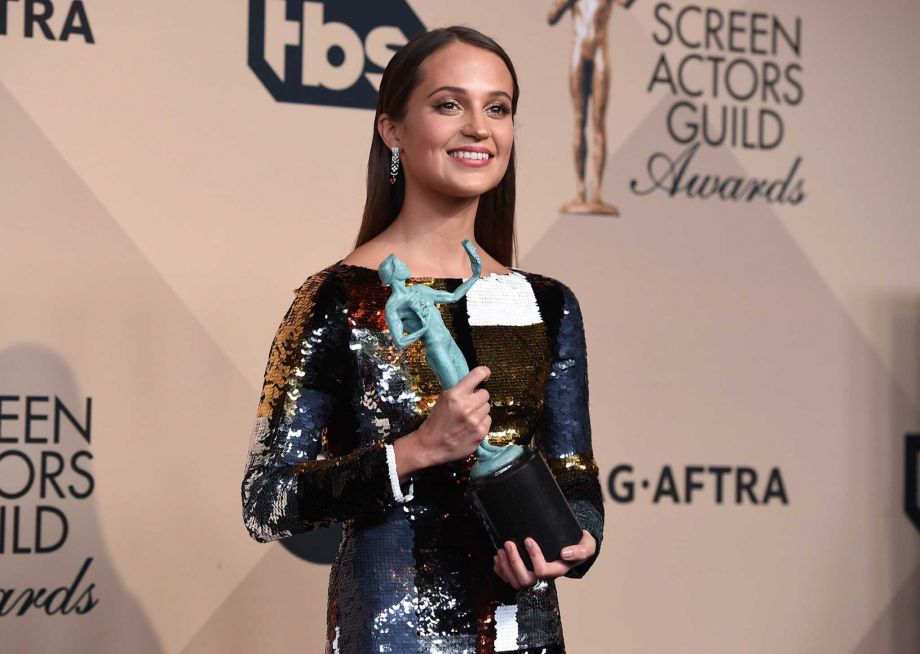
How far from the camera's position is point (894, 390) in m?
3.56

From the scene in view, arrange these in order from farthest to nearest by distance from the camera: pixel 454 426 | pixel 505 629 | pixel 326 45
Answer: pixel 326 45 < pixel 505 629 < pixel 454 426

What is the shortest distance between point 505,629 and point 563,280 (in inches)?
72.1

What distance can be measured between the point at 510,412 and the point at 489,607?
0.24 metres

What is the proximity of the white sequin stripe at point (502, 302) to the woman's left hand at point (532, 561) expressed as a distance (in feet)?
1.09

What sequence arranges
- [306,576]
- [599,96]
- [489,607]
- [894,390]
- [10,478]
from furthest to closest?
[894,390] → [599,96] → [306,576] → [10,478] → [489,607]

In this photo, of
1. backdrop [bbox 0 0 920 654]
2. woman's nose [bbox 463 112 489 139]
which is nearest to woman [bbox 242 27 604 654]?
woman's nose [bbox 463 112 489 139]

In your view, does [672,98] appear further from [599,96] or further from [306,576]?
[306,576]

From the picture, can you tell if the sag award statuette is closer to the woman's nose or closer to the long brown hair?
the woman's nose

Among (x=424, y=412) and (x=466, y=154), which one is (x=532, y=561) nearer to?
(x=424, y=412)

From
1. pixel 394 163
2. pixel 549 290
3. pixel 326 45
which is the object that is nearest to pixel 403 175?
pixel 394 163

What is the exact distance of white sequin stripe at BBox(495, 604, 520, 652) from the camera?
1.48 metres

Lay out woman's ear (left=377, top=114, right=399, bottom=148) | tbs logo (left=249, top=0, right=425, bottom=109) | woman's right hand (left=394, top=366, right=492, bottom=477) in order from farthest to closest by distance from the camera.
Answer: tbs logo (left=249, top=0, right=425, bottom=109) → woman's ear (left=377, top=114, right=399, bottom=148) → woman's right hand (left=394, top=366, right=492, bottom=477)

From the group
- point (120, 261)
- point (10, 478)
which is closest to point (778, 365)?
point (120, 261)

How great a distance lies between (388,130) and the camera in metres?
1.66
